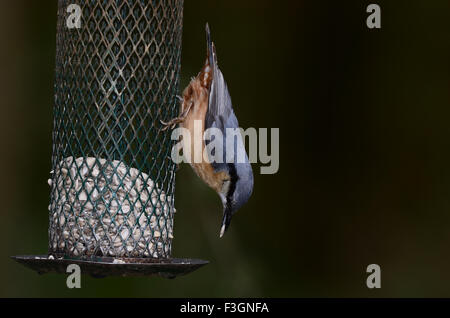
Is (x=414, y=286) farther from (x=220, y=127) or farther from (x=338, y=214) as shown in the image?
(x=220, y=127)

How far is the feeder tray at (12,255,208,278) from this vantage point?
3627 mm

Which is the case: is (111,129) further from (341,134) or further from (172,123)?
(341,134)

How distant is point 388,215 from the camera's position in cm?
718

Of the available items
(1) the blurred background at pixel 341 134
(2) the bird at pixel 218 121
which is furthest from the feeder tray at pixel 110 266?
(1) the blurred background at pixel 341 134

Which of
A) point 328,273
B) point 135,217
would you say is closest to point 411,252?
point 328,273

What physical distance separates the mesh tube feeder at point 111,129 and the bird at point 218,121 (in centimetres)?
30

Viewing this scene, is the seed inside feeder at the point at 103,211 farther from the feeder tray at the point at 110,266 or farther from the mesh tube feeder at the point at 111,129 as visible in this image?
the feeder tray at the point at 110,266

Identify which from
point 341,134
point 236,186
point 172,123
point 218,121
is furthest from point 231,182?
point 341,134

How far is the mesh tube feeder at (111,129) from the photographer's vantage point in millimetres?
4004

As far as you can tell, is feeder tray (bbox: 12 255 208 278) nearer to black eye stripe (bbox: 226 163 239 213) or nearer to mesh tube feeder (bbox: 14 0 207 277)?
mesh tube feeder (bbox: 14 0 207 277)

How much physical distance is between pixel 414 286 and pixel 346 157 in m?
1.26

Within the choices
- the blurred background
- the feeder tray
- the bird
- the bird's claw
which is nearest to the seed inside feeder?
the feeder tray

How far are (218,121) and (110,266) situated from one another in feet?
3.93

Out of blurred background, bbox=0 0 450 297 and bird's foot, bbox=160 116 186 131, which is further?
blurred background, bbox=0 0 450 297
